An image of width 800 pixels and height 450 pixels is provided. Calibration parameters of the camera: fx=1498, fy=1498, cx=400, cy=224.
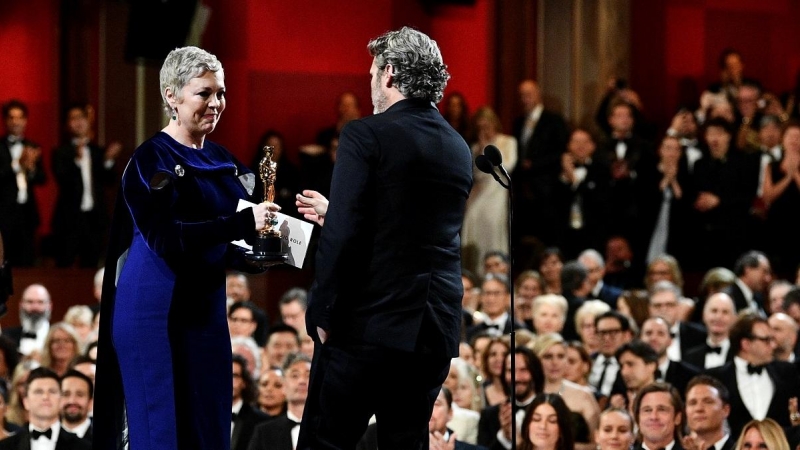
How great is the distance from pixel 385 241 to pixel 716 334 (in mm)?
5589

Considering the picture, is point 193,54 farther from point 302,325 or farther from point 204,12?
point 204,12

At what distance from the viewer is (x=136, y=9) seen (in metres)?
11.5

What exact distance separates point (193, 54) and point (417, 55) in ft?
2.13

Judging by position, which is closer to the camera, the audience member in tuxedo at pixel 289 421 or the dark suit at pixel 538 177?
the audience member in tuxedo at pixel 289 421

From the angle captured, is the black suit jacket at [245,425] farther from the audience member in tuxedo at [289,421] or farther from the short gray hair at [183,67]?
the short gray hair at [183,67]

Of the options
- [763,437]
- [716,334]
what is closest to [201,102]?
[763,437]

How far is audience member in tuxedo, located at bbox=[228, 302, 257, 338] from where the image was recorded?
9062 millimetres

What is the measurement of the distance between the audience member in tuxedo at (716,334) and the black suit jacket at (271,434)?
293 cm

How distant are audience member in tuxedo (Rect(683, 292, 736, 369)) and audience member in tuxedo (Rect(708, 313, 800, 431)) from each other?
18.6 inches

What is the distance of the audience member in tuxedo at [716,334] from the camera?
8.90 m

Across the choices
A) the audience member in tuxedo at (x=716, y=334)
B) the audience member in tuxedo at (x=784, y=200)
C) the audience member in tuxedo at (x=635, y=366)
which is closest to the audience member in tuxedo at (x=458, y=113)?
the audience member in tuxedo at (x=784, y=200)

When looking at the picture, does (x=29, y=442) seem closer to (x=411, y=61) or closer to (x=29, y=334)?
(x=29, y=334)

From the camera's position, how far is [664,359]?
848cm

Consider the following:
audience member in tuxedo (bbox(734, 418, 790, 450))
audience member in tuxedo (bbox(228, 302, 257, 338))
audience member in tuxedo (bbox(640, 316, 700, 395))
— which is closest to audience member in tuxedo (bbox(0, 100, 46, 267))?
audience member in tuxedo (bbox(228, 302, 257, 338))
